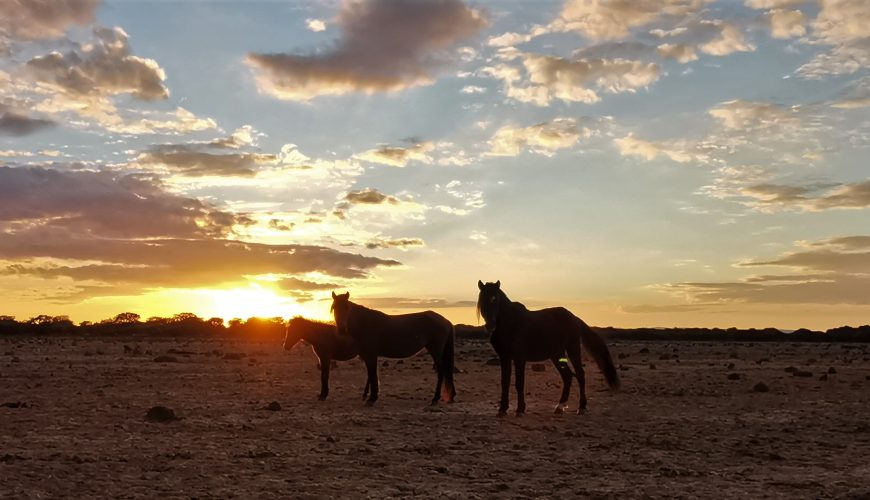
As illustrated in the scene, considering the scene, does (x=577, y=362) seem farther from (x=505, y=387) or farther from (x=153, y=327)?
(x=153, y=327)

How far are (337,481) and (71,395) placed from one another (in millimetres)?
12066

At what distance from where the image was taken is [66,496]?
8258 millimetres

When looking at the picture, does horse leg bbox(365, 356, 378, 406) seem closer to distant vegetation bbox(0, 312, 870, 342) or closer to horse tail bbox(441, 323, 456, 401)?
horse tail bbox(441, 323, 456, 401)

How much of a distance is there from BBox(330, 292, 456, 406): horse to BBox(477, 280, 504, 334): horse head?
3407 mm

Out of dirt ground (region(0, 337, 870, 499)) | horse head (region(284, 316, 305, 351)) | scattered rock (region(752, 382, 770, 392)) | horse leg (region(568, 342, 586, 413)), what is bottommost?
dirt ground (region(0, 337, 870, 499))

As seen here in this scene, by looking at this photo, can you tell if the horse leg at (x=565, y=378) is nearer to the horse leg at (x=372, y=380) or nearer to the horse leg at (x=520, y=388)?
the horse leg at (x=520, y=388)

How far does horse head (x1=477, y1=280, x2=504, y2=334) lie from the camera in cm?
1521

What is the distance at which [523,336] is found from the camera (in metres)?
15.9

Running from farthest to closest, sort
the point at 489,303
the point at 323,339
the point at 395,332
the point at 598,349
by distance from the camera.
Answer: the point at 323,339 < the point at 395,332 < the point at 598,349 < the point at 489,303

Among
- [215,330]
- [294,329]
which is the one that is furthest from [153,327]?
[294,329]

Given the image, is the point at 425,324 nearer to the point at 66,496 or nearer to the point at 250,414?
the point at 250,414

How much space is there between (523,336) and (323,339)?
623 cm

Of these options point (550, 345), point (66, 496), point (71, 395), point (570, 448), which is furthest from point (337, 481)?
point (71, 395)

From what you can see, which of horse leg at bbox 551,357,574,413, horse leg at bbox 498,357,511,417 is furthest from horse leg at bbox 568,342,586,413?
horse leg at bbox 498,357,511,417
